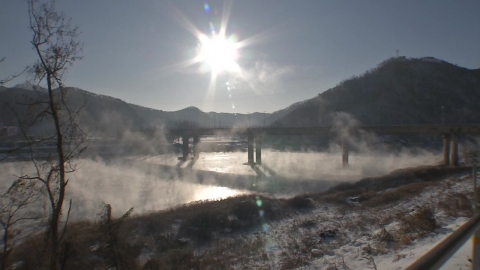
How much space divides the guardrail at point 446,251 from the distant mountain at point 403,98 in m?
107

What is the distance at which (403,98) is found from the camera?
395 ft

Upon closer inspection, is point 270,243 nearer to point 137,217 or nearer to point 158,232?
point 158,232

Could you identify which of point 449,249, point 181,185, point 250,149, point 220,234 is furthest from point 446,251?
point 250,149

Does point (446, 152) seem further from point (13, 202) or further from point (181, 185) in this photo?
point (13, 202)

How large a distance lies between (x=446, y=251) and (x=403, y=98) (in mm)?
135447

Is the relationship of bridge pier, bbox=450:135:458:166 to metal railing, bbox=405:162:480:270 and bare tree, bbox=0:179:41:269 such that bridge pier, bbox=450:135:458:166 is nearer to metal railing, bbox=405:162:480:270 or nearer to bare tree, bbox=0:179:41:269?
metal railing, bbox=405:162:480:270

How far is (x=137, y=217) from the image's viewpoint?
77.7ft

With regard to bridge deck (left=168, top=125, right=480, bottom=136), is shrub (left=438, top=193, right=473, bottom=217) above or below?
below

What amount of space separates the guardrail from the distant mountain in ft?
353

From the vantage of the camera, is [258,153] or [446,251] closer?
[446,251]

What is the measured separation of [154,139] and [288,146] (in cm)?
4926

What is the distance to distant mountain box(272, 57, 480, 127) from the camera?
109438 mm

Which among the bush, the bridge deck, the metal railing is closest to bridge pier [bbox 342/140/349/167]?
the bridge deck

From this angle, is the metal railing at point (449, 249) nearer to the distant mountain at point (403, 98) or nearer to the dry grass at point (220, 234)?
the dry grass at point (220, 234)
